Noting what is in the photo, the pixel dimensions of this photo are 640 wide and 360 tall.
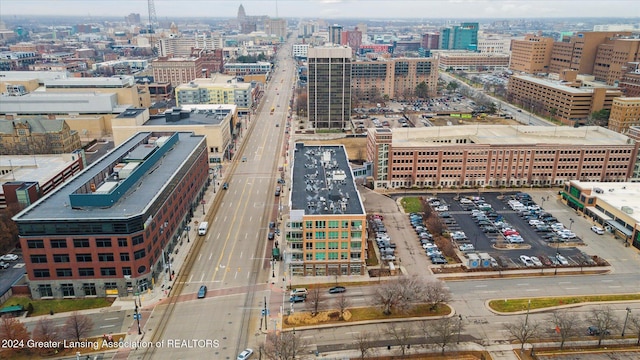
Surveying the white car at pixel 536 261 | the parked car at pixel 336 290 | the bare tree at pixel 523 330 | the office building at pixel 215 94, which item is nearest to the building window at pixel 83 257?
the parked car at pixel 336 290

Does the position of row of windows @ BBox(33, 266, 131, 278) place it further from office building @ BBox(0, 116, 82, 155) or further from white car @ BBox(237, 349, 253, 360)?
office building @ BBox(0, 116, 82, 155)

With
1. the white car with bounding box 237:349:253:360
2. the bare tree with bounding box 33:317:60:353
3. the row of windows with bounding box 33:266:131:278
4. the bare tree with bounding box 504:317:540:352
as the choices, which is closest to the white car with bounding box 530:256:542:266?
the bare tree with bounding box 504:317:540:352

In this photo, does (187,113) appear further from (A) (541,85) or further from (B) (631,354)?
(A) (541,85)

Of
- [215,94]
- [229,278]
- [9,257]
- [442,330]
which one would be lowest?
[229,278]

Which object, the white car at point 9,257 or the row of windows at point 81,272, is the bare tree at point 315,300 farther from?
the white car at point 9,257

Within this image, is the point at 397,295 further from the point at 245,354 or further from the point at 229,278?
the point at 229,278

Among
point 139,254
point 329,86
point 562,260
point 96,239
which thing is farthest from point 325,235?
Answer: point 329,86
